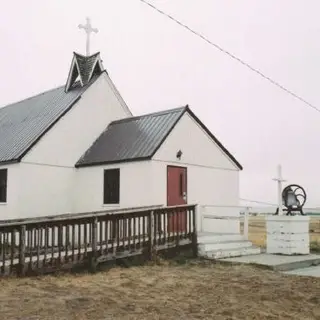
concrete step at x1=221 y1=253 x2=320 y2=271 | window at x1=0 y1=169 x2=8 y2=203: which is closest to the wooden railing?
concrete step at x1=221 y1=253 x2=320 y2=271

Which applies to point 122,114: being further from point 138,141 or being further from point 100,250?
point 100,250

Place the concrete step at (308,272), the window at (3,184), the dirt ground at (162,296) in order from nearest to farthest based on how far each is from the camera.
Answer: the dirt ground at (162,296)
the concrete step at (308,272)
the window at (3,184)

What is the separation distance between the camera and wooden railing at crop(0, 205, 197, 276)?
10398 millimetres

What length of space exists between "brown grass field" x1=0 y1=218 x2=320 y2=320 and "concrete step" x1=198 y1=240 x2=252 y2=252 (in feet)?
8.02

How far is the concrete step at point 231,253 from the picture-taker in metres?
13.9

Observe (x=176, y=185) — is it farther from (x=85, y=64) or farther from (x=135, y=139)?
(x=85, y=64)

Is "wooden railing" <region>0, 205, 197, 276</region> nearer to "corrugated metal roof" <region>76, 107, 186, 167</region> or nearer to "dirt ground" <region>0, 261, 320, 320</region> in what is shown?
"dirt ground" <region>0, 261, 320, 320</region>

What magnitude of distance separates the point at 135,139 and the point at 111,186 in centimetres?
190

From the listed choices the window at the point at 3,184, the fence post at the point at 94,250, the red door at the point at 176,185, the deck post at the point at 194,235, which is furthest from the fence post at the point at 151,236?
the window at the point at 3,184

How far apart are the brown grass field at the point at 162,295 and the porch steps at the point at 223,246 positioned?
7.49 feet

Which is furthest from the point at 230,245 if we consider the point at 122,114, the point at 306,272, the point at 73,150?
the point at 122,114

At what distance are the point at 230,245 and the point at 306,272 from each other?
3251mm

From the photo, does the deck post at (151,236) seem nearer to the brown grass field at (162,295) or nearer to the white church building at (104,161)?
the brown grass field at (162,295)

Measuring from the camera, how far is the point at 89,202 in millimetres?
18281
